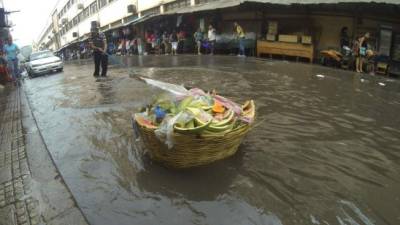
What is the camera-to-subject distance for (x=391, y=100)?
905 centimetres

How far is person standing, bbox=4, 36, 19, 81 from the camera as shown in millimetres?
16766

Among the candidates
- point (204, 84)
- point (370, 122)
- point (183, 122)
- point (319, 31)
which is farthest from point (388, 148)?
point (319, 31)

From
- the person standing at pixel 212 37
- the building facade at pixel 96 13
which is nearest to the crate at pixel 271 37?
the person standing at pixel 212 37

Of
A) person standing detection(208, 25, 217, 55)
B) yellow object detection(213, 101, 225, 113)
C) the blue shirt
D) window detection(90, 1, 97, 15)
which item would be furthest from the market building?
window detection(90, 1, 97, 15)

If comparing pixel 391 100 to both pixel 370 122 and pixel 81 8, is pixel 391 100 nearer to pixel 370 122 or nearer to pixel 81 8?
pixel 370 122

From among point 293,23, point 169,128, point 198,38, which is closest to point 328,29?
point 293,23

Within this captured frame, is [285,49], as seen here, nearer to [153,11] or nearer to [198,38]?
[198,38]

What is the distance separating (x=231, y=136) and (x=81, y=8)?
56.1 meters

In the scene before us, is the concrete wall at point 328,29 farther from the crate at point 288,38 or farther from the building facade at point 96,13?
the building facade at point 96,13

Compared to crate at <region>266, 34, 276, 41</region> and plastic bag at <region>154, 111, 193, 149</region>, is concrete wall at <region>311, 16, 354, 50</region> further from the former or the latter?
plastic bag at <region>154, 111, 193, 149</region>

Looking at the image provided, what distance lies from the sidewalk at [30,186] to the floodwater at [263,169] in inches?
6.7

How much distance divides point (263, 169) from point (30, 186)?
9.86 ft

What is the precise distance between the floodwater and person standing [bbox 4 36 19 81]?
8.53 meters

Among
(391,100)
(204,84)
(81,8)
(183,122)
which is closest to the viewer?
(183,122)
